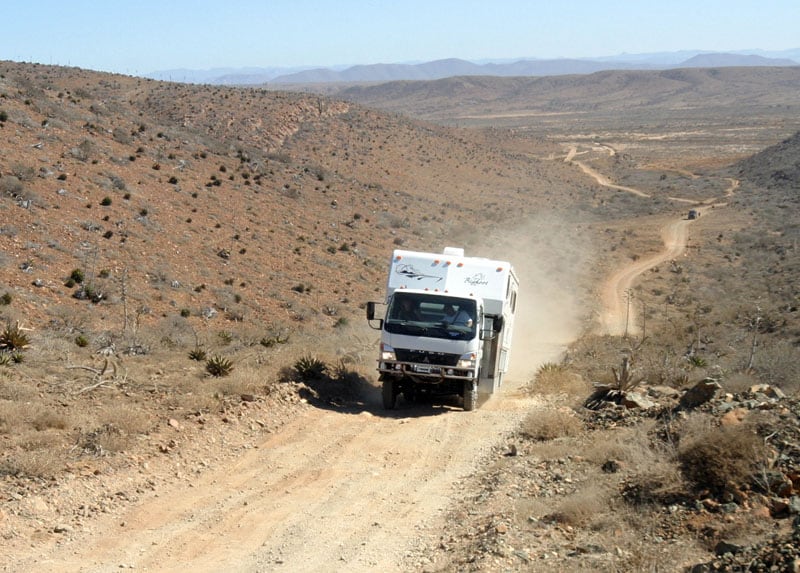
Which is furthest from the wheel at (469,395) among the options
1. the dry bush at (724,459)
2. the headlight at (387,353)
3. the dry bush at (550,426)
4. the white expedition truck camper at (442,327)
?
the dry bush at (724,459)

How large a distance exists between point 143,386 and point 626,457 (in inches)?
324

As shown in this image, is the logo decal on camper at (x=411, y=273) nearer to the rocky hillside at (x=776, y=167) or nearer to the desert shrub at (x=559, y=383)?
the desert shrub at (x=559, y=383)

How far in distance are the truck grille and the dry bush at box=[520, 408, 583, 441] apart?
210 cm

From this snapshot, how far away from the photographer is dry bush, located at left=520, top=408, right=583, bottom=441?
42.9 feet

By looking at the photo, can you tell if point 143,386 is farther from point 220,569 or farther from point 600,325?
point 600,325

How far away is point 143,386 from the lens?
14.3 metres

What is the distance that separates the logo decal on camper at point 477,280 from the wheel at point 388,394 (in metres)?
2.81

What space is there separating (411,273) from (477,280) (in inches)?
54.8

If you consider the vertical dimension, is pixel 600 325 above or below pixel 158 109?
below

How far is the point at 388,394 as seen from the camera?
15.7 m

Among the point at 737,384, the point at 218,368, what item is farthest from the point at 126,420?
the point at 737,384

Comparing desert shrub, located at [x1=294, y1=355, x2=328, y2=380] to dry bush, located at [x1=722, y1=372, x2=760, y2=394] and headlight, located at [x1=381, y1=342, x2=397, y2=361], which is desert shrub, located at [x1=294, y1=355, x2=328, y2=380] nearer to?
headlight, located at [x1=381, y1=342, x2=397, y2=361]

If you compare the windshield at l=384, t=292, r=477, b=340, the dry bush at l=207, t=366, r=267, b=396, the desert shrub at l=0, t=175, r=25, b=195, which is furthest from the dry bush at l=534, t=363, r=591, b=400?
the desert shrub at l=0, t=175, r=25, b=195

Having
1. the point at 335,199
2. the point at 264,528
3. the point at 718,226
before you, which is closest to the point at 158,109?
the point at 335,199
